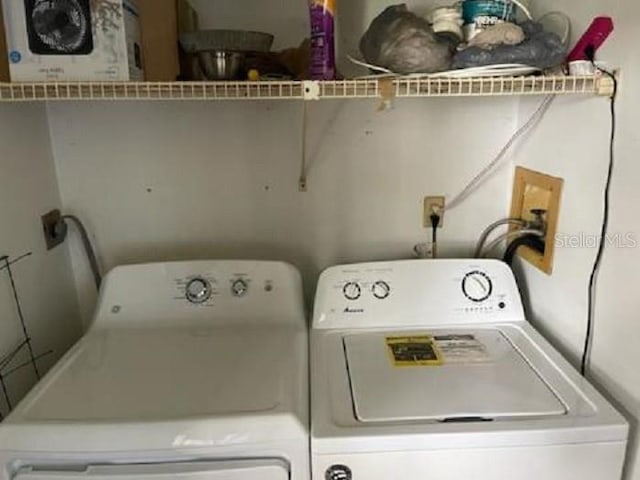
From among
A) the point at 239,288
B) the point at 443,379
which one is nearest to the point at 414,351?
the point at 443,379

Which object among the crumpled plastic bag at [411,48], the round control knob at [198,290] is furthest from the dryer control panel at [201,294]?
the crumpled plastic bag at [411,48]

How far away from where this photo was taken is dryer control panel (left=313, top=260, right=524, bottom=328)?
1.41m

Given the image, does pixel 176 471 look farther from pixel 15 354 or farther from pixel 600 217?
pixel 600 217

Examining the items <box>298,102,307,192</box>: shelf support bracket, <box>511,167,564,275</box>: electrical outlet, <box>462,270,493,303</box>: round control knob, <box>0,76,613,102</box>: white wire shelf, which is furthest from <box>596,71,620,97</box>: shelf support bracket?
<box>298,102,307,192</box>: shelf support bracket

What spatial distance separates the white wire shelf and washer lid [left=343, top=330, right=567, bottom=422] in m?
0.60

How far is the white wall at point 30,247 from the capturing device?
1252mm

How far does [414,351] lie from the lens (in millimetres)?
1256

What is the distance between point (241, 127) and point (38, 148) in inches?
22.3

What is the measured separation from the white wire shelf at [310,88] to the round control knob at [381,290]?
0.53m

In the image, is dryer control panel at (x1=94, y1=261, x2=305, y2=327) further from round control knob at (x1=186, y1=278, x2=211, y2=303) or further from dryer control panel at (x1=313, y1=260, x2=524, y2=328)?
dryer control panel at (x1=313, y1=260, x2=524, y2=328)

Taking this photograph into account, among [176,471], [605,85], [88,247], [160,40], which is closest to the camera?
[176,471]

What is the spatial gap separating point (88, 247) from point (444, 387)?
3.74ft

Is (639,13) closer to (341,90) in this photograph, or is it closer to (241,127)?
(341,90)

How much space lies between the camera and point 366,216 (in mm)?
1638
